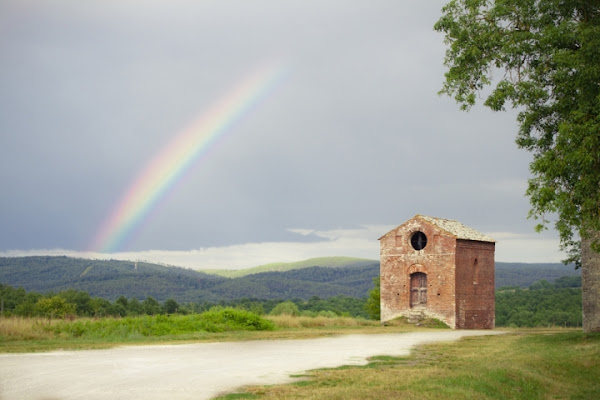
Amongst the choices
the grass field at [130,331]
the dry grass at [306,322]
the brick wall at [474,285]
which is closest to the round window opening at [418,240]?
the brick wall at [474,285]

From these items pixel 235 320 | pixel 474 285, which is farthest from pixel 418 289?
pixel 235 320

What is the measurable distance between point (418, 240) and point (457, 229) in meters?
2.77

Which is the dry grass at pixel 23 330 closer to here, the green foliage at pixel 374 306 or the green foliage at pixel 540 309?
the green foliage at pixel 374 306

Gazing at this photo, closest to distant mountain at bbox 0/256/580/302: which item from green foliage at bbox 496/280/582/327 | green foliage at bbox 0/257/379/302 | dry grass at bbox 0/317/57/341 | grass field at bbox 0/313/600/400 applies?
green foliage at bbox 0/257/379/302

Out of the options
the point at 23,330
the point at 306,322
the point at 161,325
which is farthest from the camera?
the point at 306,322

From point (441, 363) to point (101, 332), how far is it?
14.0 meters

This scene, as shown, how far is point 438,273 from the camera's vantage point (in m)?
41.7

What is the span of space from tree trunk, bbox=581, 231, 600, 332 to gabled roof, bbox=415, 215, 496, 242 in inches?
Answer: 554

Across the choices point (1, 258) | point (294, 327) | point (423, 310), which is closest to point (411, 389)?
point (294, 327)

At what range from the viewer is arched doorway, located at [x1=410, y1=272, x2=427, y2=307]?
140ft

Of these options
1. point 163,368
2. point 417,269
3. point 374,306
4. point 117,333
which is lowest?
point 374,306

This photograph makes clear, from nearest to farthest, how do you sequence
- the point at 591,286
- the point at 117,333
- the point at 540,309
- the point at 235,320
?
1. the point at 117,333
2. the point at 591,286
3. the point at 235,320
4. the point at 540,309

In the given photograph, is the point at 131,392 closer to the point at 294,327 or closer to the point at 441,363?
the point at 441,363

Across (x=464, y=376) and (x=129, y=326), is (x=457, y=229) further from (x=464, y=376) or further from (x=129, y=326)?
(x=464, y=376)
